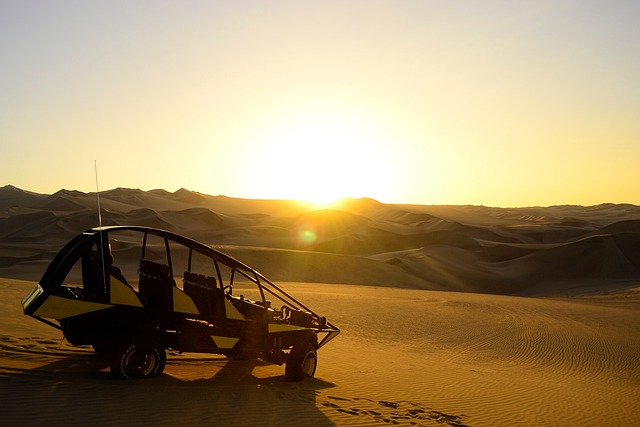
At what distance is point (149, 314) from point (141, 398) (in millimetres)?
1423

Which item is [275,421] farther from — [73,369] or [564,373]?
[564,373]

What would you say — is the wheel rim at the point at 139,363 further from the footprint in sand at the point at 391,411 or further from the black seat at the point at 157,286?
the footprint in sand at the point at 391,411

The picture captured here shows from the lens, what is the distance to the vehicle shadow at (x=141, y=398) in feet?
23.5

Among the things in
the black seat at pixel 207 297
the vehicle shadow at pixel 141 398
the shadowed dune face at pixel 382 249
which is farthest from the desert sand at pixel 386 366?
the black seat at pixel 207 297

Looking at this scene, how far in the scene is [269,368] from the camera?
1167cm

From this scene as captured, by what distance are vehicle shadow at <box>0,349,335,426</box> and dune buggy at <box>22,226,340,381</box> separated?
417 mm

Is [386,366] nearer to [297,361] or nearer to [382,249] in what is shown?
[297,361]

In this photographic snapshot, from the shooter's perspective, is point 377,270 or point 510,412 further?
point 377,270

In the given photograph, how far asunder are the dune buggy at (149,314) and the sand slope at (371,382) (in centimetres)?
46

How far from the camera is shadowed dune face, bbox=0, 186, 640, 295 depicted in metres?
48.3

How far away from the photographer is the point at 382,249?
6950cm

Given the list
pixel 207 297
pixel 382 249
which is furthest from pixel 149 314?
pixel 382 249

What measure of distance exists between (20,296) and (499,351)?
14.8 m

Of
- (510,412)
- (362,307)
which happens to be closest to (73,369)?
(510,412)
